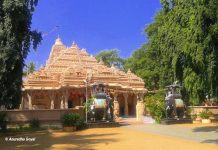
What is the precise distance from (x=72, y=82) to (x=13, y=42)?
22.2m

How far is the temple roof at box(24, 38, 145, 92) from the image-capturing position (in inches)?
1604

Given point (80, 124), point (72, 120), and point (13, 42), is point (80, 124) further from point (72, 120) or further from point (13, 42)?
point (13, 42)

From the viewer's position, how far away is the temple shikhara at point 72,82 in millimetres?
40750

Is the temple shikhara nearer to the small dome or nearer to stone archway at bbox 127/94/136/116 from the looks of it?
stone archway at bbox 127/94/136/116

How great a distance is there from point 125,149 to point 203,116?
16225 millimetres

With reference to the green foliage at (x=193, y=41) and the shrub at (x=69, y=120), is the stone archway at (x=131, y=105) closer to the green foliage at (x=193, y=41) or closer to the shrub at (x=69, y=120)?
the green foliage at (x=193, y=41)

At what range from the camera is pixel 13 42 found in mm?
18484

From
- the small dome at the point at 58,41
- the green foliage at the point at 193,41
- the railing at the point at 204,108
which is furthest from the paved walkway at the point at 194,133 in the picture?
the small dome at the point at 58,41

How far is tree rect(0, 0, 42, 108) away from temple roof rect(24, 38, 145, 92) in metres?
20.6

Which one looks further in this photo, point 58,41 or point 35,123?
Result: point 58,41

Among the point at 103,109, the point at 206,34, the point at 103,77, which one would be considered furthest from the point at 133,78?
→ the point at 206,34

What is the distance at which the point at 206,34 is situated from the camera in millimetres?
16406

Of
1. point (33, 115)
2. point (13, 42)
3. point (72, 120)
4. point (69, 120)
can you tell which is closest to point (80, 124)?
point (72, 120)

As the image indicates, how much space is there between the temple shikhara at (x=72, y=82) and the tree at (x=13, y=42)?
62.5ft
